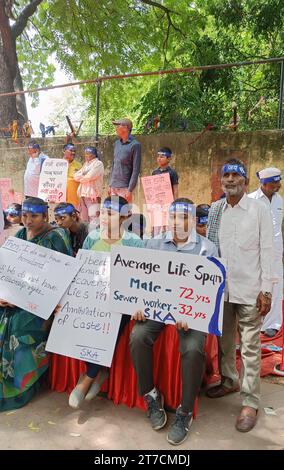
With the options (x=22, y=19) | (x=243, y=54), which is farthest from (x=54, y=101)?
(x=243, y=54)

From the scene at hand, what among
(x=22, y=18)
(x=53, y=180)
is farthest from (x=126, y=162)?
(x=22, y=18)

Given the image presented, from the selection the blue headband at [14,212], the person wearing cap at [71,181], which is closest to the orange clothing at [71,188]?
the person wearing cap at [71,181]

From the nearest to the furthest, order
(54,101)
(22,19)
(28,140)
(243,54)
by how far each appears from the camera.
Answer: (28,140)
(243,54)
(22,19)
(54,101)

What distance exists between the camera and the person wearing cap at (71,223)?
477cm

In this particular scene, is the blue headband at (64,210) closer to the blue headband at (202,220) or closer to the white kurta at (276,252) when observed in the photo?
the blue headband at (202,220)

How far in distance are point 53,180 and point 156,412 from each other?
167 inches

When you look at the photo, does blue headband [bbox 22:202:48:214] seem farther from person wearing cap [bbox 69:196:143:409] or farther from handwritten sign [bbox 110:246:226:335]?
handwritten sign [bbox 110:246:226:335]

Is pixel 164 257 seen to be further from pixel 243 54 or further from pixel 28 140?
pixel 243 54

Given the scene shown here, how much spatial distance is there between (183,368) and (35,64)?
55.3 ft

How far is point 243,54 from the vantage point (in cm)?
1108

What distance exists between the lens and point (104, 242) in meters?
3.87

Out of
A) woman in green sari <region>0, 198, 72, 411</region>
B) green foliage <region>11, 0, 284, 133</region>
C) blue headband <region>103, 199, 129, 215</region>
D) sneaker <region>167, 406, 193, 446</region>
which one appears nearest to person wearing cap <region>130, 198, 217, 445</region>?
sneaker <region>167, 406, 193, 446</region>

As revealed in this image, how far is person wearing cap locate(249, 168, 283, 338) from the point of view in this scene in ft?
15.5

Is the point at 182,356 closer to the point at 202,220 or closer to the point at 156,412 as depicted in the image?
the point at 156,412
